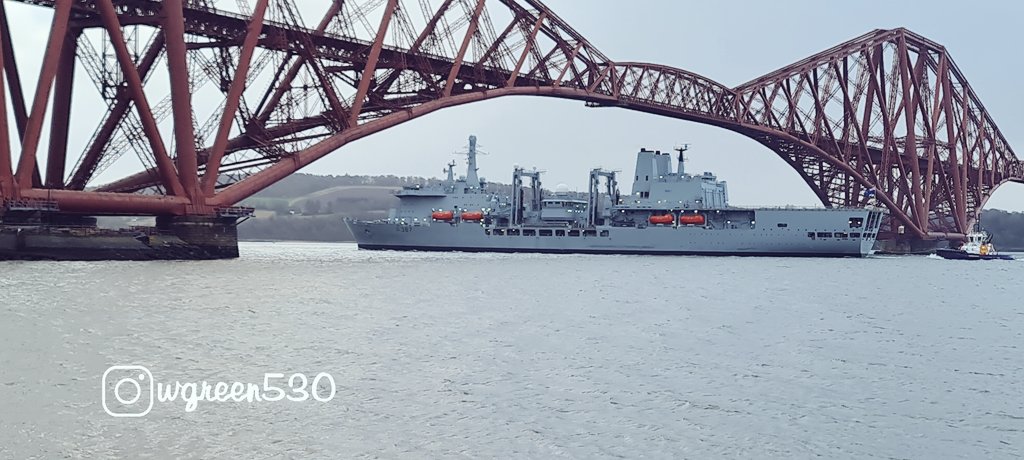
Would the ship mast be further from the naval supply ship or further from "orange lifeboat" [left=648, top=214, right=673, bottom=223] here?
"orange lifeboat" [left=648, top=214, right=673, bottom=223]

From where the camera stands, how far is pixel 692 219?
72500mm

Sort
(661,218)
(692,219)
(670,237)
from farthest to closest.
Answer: (661,218)
(670,237)
(692,219)

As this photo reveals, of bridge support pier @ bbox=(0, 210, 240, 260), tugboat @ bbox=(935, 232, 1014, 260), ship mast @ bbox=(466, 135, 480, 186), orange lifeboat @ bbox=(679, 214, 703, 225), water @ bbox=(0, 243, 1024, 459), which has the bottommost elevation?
water @ bbox=(0, 243, 1024, 459)

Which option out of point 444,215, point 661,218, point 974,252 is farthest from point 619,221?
point 974,252

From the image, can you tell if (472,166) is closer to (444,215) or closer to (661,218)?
(444,215)

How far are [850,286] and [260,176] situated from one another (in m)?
27.5

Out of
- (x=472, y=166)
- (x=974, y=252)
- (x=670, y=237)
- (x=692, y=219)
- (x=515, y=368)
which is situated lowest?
(x=515, y=368)

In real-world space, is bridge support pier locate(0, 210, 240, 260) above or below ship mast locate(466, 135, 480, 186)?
below

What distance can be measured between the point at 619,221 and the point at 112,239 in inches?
1689

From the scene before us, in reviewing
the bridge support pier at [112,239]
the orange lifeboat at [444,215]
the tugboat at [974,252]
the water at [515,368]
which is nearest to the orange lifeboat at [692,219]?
the orange lifeboat at [444,215]

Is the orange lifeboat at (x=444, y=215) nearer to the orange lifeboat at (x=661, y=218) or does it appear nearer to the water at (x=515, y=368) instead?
the orange lifeboat at (x=661, y=218)

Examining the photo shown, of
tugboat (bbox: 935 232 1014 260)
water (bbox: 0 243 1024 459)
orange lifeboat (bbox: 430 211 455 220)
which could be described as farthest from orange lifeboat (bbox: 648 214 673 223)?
water (bbox: 0 243 1024 459)

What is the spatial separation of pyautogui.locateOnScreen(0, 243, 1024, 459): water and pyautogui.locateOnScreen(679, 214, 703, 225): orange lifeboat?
118 feet

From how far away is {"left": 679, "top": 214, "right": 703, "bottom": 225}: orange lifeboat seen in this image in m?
72.4
